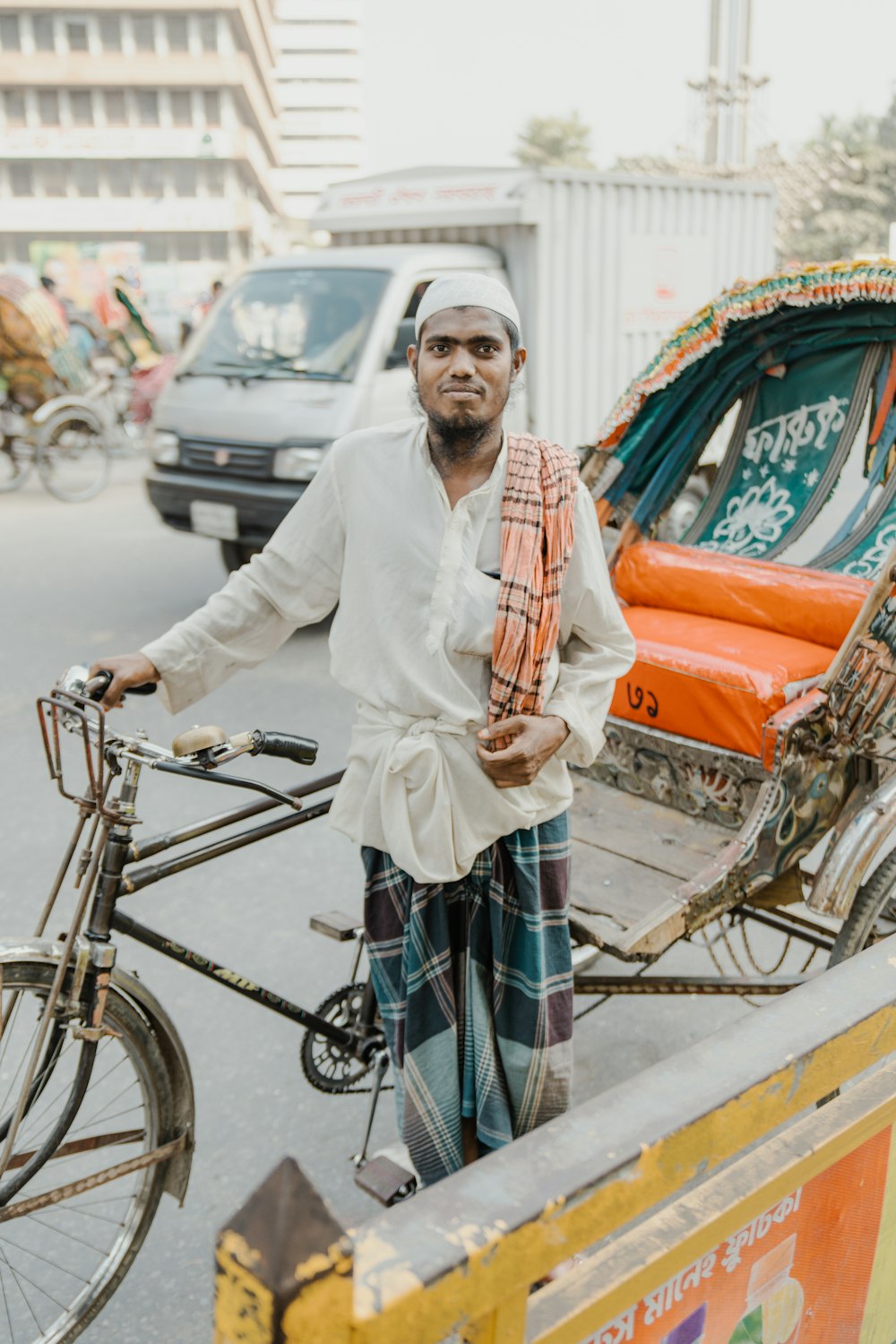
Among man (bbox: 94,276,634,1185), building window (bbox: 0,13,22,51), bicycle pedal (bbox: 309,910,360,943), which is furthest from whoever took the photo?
building window (bbox: 0,13,22,51)

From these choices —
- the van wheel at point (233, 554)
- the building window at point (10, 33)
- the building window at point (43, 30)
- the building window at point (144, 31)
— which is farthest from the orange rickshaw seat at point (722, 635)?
the building window at point (10, 33)

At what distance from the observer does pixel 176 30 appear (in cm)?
5528

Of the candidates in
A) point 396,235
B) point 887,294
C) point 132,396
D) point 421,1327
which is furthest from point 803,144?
point 421,1327

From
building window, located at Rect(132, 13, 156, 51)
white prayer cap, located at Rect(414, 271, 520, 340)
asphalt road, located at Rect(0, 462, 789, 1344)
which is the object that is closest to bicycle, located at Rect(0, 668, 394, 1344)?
asphalt road, located at Rect(0, 462, 789, 1344)

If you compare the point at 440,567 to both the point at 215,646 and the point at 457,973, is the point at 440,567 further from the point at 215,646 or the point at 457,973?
the point at 457,973

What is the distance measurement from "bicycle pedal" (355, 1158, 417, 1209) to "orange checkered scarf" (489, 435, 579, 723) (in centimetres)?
94

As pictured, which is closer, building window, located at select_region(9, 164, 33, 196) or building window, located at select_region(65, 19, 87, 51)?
building window, located at select_region(65, 19, 87, 51)

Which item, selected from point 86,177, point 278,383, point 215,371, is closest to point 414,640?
point 278,383

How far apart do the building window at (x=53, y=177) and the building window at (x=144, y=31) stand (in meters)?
6.61

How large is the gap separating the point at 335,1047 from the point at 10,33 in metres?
64.7

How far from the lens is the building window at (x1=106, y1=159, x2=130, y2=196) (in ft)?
184

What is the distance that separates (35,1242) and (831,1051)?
1876mm

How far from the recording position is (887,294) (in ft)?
9.45

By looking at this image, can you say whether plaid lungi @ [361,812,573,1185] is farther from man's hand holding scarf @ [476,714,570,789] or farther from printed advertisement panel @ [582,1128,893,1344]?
printed advertisement panel @ [582,1128,893,1344]
